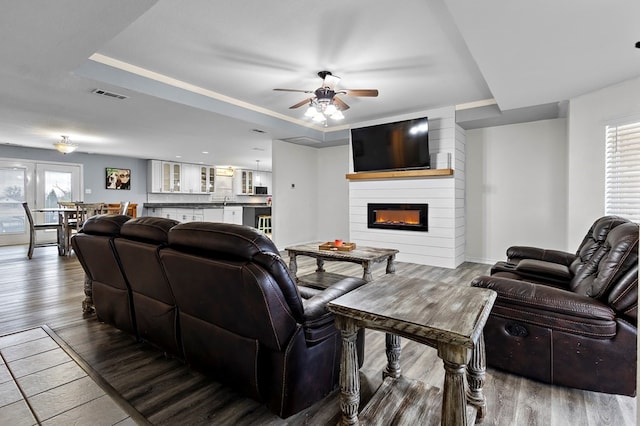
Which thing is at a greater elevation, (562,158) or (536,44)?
(536,44)

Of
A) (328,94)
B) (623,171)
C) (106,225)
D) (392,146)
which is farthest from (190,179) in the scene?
(623,171)

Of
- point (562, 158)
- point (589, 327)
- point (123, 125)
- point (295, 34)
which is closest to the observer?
point (589, 327)

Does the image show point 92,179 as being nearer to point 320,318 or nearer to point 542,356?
point 320,318

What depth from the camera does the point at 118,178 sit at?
8820 mm

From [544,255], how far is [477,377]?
6.62ft

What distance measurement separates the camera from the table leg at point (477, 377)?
4.80ft

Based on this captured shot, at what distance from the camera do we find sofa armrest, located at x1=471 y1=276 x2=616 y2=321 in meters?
1.66

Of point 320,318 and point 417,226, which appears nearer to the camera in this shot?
point 320,318

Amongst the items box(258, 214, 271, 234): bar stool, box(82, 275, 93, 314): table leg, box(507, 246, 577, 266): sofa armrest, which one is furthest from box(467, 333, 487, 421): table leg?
box(258, 214, 271, 234): bar stool

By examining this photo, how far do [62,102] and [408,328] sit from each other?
4.90 metres

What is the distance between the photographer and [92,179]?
8.39 meters

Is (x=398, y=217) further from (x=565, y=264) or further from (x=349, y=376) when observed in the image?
(x=349, y=376)

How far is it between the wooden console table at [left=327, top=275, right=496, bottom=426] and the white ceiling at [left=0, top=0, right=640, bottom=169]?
1.82m

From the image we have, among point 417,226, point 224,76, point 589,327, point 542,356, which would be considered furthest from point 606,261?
point 224,76
